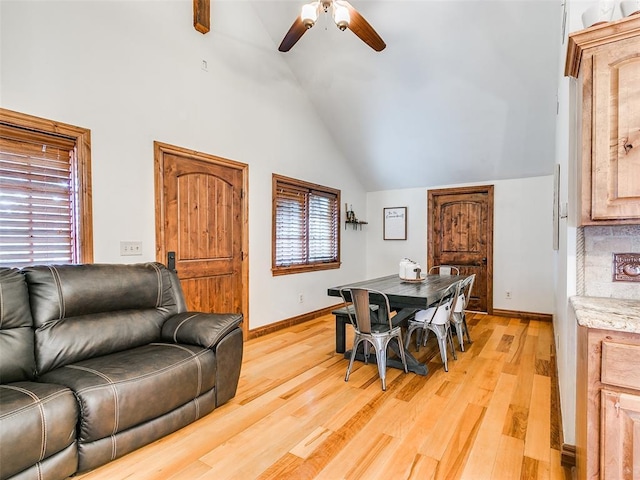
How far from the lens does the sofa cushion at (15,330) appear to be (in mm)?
1804

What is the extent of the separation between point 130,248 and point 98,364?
1.20 m

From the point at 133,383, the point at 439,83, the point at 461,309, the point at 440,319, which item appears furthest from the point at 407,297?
the point at 439,83

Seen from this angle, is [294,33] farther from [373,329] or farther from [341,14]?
[373,329]

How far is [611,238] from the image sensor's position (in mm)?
1615

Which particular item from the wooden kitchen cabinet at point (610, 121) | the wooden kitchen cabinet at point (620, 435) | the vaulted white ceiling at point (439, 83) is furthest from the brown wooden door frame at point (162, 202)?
the wooden kitchen cabinet at point (620, 435)

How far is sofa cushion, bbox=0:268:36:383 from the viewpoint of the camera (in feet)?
5.92

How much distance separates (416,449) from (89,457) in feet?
5.63

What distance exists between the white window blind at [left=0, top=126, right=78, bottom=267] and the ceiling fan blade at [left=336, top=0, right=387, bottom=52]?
7.63ft

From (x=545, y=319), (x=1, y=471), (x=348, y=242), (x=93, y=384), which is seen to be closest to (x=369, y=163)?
(x=348, y=242)

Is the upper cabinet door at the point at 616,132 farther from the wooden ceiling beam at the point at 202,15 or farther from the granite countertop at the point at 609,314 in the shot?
the wooden ceiling beam at the point at 202,15

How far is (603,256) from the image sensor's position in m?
1.63

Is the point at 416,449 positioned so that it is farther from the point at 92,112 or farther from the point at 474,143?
the point at 474,143

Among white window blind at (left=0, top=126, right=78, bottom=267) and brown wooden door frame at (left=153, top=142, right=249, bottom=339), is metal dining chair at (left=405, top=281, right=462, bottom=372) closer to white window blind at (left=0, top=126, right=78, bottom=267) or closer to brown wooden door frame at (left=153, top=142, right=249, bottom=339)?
brown wooden door frame at (left=153, top=142, right=249, bottom=339)

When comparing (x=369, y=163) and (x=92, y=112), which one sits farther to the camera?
(x=369, y=163)
